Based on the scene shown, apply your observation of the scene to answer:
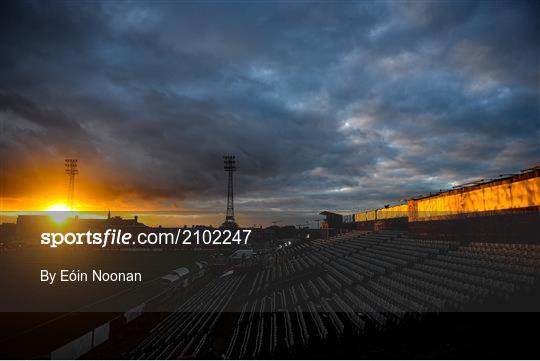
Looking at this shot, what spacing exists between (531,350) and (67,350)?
527 inches

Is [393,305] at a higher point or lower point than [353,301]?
higher

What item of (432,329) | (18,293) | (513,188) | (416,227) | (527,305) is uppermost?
(513,188)

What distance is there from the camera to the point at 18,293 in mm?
25438

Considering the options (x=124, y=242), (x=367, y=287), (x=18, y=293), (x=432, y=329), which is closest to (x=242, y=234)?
(x=124, y=242)

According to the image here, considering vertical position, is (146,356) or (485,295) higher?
(485,295)

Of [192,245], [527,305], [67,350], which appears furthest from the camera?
[192,245]

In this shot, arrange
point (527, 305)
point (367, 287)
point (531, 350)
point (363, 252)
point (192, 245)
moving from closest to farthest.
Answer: point (531, 350)
point (527, 305)
point (367, 287)
point (363, 252)
point (192, 245)

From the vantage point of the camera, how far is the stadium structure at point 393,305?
30.6 feet

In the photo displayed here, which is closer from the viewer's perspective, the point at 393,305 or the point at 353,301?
the point at 393,305

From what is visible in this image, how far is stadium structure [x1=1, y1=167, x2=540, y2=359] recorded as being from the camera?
9.34 meters

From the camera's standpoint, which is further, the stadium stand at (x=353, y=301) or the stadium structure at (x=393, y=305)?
the stadium stand at (x=353, y=301)

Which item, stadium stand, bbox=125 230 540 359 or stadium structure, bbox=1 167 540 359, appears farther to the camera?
stadium stand, bbox=125 230 540 359

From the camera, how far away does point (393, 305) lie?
12.1 m

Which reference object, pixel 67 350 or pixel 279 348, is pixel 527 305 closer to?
pixel 279 348
